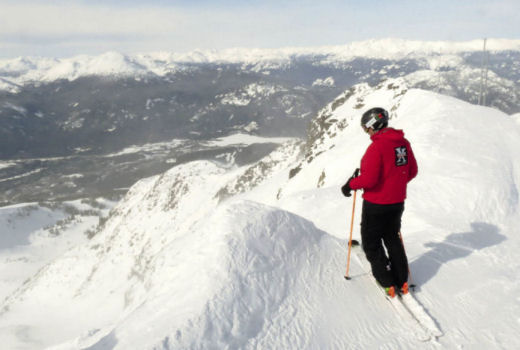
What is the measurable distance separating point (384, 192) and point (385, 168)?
45 cm

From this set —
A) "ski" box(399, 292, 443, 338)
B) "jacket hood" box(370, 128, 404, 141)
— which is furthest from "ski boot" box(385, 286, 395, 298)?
"jacket hood" box(370, 128, 404, 141)

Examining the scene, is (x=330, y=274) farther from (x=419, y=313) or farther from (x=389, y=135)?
(x=389, y=135)

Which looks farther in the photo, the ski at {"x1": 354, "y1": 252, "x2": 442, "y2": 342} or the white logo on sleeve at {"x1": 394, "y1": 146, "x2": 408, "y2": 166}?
the white logo on sleeve at {"x1": 394, "y1": 146, "x2": 408, "y2": 166}

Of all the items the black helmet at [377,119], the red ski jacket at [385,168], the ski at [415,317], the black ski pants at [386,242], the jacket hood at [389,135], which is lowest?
the ski at [415,317]

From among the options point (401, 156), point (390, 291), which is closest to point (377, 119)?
point (401, 156)

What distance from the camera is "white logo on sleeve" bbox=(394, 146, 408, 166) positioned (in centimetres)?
656

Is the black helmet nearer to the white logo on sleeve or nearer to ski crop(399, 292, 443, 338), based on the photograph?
the white logo on sleeve

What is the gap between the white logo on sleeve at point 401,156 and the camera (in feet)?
21.5

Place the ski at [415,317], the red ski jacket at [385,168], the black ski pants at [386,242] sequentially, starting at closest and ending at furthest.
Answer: the ski at [415,317] → the red ski jacket at [385,168] → the black ski pants at [386,242]

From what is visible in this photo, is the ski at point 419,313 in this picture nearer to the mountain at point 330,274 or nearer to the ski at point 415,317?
the ski at point 415,317

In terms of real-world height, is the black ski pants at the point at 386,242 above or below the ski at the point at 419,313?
above

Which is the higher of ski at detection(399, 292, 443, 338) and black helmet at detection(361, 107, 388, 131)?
black helmet at detection(361, 107, 388, 131)

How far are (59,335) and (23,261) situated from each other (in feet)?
438

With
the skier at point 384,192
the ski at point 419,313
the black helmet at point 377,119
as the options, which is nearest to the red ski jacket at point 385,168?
the skier at point 384,192
